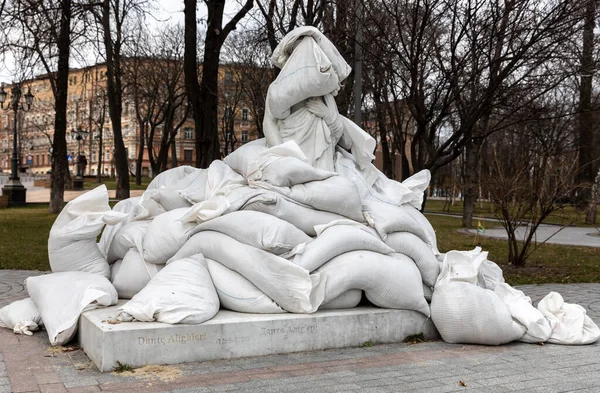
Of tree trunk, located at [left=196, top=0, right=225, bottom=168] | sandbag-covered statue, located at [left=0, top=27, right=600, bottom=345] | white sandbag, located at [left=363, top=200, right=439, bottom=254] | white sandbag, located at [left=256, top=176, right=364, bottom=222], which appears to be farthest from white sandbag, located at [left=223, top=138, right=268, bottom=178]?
tree trunk, located at [left=196, top=0, right=225, bottom=168]

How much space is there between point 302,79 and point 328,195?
4.01 ft

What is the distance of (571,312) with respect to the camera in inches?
205

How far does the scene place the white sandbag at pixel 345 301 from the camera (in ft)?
Result: 15.7

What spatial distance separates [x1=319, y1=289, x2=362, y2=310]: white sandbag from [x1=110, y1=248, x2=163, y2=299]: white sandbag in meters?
1.37

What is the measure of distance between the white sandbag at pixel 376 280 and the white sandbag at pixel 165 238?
1.11 m

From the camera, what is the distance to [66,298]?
472 centimetres

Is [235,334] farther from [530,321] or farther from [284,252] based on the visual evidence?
[530,321]

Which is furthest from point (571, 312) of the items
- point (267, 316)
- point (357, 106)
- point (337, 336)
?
point (357, 106)

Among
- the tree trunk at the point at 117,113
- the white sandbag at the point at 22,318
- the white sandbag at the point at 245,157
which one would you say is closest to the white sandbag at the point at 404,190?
the white sandbag at the point at 245,157

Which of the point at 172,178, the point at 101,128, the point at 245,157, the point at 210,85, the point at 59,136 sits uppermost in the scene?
the point at 101,128

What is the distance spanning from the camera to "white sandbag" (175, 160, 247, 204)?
5484 mm

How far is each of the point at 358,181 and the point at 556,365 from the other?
2.44 m

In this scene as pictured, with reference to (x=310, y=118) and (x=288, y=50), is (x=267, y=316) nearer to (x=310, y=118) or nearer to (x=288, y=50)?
(x=310, y=118)

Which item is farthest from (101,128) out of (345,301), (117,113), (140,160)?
(345,301)
